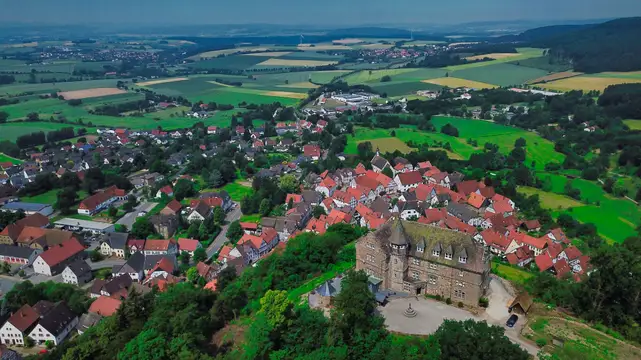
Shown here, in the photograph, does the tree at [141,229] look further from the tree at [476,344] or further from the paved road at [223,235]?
the tree at [476,344]

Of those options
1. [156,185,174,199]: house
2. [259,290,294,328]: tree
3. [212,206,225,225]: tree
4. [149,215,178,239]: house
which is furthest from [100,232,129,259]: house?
[259,290,294,328]: tree

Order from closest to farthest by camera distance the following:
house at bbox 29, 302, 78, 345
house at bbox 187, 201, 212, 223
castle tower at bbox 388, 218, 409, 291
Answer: castle tower at bbox 388, 218, 409, 291 < house at bbox 29, 302, 78, 345 < house at bbox 187, 201, 212, 223

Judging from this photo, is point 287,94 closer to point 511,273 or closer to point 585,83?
point 585,83

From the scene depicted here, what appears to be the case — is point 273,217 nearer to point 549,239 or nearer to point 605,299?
point 549,239

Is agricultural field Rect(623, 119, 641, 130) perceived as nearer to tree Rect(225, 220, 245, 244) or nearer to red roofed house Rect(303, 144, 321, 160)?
red roofed house Rect(303, 144, 321, 160)

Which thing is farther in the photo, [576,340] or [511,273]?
[511,273]

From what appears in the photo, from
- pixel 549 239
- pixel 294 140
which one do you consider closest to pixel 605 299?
pixel 549 239

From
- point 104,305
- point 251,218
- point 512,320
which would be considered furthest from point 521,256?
point 104,305

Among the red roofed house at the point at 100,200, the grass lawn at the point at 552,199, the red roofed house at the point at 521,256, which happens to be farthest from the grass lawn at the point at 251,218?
the grass lawn at the point at 552,199

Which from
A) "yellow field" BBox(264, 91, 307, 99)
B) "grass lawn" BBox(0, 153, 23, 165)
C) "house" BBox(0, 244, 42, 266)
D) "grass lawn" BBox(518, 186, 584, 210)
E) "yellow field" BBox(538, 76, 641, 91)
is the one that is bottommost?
"house" BBox(0, 244, 42, 266)
